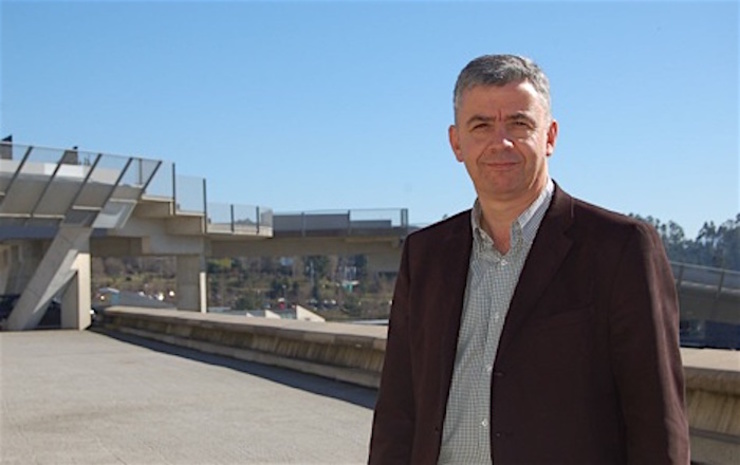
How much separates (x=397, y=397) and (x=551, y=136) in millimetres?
983

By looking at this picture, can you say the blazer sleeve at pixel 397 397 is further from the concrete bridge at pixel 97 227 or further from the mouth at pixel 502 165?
the concrete bridge at pixel 97 227

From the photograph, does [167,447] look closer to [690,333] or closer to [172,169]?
[690,333]

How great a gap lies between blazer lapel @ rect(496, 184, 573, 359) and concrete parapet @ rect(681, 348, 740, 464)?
3801mm

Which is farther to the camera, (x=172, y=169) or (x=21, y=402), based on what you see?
(x=172, y=169)

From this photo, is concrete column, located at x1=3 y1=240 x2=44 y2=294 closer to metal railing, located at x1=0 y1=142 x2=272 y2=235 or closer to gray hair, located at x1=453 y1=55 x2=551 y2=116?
metal railing, located at x1=0 y1=142 x2=272 y2=235

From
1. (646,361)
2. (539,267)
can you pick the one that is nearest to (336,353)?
(539,267)

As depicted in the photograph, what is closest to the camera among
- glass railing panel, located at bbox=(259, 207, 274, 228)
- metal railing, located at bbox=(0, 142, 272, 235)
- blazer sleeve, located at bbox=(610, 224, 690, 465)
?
blazer sleeve, located at bbox=(610, 224, 690, 465)

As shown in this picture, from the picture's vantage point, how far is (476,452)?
8.74 feet

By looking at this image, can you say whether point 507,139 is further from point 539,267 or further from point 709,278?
point 709,278

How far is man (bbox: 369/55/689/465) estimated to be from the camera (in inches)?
97.5

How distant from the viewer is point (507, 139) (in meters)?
2.71

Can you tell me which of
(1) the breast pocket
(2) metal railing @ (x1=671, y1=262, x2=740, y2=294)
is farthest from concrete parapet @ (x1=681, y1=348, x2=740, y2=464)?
(2) metal railing @ (x1=671, y1=262, x2=740, y2=294)

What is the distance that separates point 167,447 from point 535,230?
244 inches

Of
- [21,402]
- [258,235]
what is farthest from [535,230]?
[258,235]
